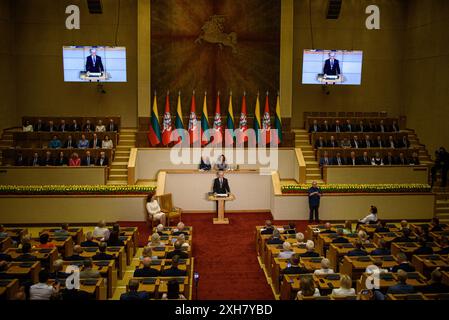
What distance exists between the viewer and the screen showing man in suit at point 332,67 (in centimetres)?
1983

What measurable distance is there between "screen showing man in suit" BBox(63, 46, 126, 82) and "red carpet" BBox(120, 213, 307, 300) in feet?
22.9

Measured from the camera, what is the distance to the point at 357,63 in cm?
2005

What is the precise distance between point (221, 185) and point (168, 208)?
173 centimetres

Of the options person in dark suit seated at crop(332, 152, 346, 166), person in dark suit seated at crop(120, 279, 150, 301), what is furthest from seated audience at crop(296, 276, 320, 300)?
person in dark suit seated at crop(332, 152, 346, 166)

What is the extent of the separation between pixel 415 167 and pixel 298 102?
20.3 feet

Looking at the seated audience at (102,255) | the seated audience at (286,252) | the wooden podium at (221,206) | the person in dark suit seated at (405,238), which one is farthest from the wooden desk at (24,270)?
the person in dark suit seated at (405,238)

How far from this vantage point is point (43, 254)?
974cm

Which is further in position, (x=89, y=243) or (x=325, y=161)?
(x=325, y=161)

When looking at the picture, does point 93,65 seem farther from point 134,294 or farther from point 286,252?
point 134,294

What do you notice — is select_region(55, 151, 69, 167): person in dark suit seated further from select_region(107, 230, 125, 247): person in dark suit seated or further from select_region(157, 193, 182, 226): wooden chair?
select_region(107, 230, 125, 247): person in dark suit seated

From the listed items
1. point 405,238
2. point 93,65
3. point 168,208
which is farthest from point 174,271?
point 93,65

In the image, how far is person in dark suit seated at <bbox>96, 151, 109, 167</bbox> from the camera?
16469 mm
